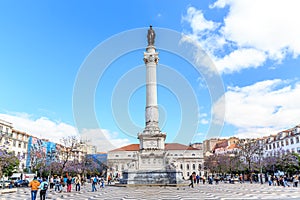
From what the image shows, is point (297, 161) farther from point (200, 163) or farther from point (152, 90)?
point (200, 163)

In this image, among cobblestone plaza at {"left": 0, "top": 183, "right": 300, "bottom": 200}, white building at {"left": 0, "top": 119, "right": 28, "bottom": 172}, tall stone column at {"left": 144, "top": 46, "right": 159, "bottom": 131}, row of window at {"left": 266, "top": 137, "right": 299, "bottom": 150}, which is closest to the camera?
cobblestone plaza at {"left": 0, "top": 183, "right": 300, "bottom": 200}

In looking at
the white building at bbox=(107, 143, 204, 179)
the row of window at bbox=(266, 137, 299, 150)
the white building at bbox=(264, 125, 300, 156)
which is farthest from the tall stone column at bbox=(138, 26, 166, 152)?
the white building at bbox=(107, 143, 204, 179)

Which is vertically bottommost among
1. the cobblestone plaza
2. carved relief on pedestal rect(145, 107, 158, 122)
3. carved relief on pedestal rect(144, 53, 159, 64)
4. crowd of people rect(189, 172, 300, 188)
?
crowd of people rect(189, 172, 300, 188)

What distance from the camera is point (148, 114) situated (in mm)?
33500

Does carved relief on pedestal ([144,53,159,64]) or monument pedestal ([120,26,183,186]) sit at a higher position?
carved relief on pedestal ([144,53,159,64])

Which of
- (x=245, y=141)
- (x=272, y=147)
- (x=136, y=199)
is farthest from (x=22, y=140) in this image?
(x=272, y=147)

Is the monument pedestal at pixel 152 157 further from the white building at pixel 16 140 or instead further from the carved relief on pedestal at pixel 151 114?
the white building at pixel 16 140

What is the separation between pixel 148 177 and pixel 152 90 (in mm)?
11359

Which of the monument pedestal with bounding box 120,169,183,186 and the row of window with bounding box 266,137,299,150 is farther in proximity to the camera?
the row of window with bounding box 266,137,299,150

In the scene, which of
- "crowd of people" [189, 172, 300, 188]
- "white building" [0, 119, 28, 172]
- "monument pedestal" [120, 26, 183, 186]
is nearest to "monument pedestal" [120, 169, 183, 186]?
"monument pedestal" [120, 26, 183, 186]

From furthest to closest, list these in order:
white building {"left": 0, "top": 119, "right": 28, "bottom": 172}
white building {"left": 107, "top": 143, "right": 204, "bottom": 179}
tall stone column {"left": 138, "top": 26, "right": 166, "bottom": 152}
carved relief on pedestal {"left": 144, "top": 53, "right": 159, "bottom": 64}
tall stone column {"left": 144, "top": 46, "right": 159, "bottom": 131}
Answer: white building {"left": 107, "top": 143, "right": 204, "bottom": 179}, white building {"left": 0, "top": 119, "right": 28, "bottom": 172}, carved relief on pedestal {"left": 144, "top": 53, "right": 159, "bottom": 64}, tall stone column {"left": 144, "top": 46, "right": 159, "bottom": 131}, tall stone column {"left": 138, "top": 26, "right": 166, "bottom": 152}

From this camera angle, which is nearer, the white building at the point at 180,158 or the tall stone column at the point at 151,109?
the tall stone column at the point at 151,109

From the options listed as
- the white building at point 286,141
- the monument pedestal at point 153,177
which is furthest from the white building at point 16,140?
the white building at point 286,141

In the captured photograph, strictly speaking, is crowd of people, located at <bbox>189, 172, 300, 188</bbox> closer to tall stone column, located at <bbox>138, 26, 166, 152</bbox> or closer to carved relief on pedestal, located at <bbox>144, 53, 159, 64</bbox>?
tall stone column, located at <bbox>138, 26, 166, 152</bbox>
